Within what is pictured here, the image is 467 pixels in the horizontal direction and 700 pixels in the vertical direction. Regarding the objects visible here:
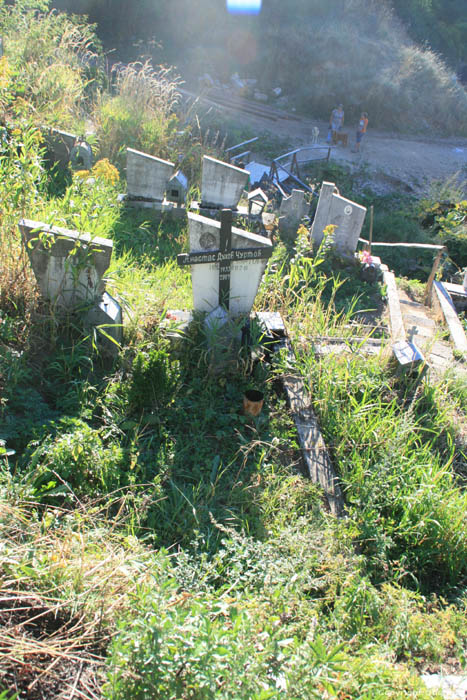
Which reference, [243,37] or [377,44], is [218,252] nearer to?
[243,37]

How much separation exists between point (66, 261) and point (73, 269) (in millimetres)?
126

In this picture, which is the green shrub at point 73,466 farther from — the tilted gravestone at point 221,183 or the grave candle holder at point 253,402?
the tilted gravestone at point 221,183

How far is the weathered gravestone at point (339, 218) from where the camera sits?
7.18m

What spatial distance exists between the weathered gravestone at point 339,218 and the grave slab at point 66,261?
4.37 metres

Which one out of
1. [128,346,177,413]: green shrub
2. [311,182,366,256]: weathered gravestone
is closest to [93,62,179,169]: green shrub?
[311,182,366,256]: weathered gravestone

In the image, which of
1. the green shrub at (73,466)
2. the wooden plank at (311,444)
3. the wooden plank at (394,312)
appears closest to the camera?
the green shrub at (73,466)

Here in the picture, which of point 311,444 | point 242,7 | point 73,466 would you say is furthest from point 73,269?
point 242,7

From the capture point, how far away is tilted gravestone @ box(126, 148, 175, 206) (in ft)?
22.7

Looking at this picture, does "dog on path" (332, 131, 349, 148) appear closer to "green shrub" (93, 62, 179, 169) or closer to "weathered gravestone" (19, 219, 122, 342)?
"green shrub" (93, 62, 179, 169)

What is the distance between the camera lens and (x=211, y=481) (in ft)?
10.4

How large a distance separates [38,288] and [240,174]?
3.84 m

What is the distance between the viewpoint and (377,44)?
24891mm

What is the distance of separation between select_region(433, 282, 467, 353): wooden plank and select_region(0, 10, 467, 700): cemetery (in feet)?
0.16

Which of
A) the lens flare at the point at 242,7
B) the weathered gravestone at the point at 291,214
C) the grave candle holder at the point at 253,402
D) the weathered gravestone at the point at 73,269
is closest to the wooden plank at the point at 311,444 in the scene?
the grave candle holder at the point at 253,402
